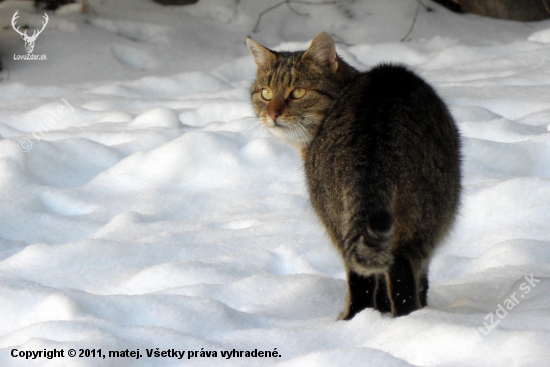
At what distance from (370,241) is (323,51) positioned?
172cm

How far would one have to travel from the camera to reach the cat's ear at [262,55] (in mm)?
3863

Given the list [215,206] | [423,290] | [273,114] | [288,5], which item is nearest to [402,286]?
[423,290]

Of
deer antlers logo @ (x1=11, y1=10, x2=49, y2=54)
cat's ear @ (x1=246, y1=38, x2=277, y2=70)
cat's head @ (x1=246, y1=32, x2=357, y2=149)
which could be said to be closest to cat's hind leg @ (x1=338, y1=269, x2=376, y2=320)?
cat's head @ (x1=246, y1=32, x2=357, y2=149)

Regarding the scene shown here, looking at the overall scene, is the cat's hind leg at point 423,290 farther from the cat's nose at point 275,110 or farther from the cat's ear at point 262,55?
the cat's ear at point 262,55

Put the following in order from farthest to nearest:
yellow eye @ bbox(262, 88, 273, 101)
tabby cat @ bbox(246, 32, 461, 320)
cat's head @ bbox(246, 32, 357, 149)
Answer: yellow eye @ bbox(262, 88, 273, 101)
cat's head @ bbox(246, 32, 357, 149)
tabby cat @ bbox(246, 32, 461, 320)

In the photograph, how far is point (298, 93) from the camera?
3.62 meters

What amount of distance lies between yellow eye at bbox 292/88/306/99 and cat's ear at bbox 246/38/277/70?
1.05ft

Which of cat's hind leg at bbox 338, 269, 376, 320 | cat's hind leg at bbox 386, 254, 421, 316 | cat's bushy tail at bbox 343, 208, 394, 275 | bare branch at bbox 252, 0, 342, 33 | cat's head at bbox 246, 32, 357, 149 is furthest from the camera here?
bare branch at bbox 252, 0, 342, 33

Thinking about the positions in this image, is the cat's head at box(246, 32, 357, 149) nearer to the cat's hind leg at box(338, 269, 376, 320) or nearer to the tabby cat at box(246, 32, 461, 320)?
the tabby cat at box(246, 32, 461, 320)

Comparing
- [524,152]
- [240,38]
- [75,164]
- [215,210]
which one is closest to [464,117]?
[524,152]

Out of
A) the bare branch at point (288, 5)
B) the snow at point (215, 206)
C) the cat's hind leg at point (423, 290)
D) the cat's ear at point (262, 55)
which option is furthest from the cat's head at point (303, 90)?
the bare branch at point (288, 5)

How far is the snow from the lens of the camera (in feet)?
7.64

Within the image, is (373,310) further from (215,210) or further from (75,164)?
(75,164)

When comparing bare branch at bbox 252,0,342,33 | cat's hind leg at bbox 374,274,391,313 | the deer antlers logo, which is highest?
cat's hind leg at bbox 374,274,391,313
